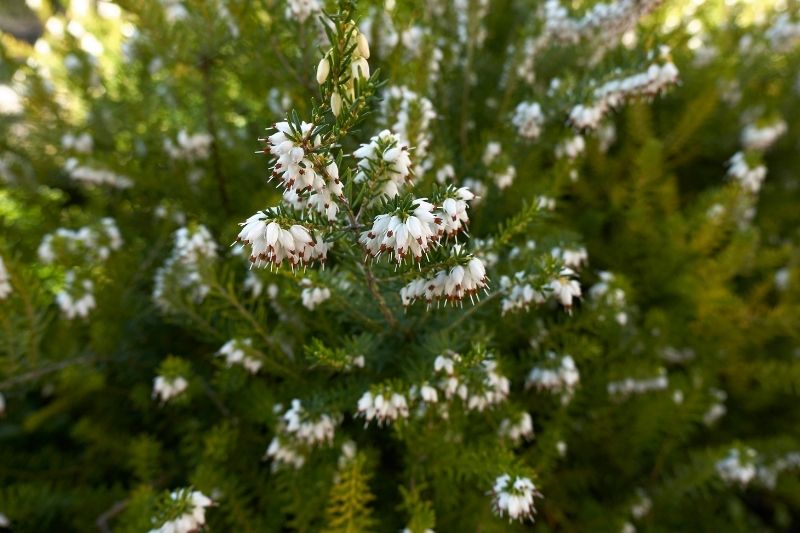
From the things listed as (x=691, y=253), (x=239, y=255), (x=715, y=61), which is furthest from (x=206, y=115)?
Result: (x=715, y=61)

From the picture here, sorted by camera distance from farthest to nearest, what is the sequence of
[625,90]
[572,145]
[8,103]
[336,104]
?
1. [8,103]
2. [572,145]
3. [625,90]
4. [336,104]

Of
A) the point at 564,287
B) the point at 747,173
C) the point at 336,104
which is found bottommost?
the point at 336,104

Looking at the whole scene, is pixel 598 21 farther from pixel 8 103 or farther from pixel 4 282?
pixel 8 103

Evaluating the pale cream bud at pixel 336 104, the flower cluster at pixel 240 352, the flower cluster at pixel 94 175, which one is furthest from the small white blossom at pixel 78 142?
the pale cream bud at pixel 336 104

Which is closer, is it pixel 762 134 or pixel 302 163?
pixel 302 163

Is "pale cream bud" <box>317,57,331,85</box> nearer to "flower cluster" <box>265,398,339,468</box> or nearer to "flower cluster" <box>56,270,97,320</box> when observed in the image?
"flower cluster" <box>265,398,339,468</box>

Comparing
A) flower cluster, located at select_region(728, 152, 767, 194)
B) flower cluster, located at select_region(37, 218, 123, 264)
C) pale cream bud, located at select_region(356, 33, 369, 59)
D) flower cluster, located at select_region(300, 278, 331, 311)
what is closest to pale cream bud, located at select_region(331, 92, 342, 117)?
pale cream bud, located at select_region(356, 33, 369, 59)

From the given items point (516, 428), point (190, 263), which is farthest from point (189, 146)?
point (516, 428)

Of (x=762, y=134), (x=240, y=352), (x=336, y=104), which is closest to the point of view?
(x=336, y=104)
